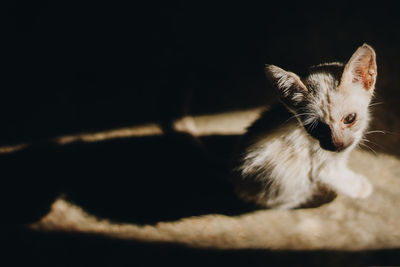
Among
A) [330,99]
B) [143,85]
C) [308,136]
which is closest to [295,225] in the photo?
[308,136]

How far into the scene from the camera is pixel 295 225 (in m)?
1.50

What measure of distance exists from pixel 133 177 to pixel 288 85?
3.03ft

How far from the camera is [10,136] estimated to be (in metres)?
1.81

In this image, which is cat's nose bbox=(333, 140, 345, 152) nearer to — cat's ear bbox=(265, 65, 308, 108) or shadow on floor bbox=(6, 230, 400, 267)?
cat's ear bbox=(265, 65, 308, 108)

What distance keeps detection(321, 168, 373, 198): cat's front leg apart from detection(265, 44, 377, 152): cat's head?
182 millimetres

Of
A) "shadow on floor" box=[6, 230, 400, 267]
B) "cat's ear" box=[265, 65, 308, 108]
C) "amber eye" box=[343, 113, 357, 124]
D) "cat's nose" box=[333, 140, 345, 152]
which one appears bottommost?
"shadow on floor" box=[6, 230, 400, 267]

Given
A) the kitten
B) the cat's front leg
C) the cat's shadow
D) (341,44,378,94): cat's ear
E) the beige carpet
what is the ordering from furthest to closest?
the cat's shadow → the beige carpet → the cat's front leg → the kitten → (341,44,378,94): cat's ear

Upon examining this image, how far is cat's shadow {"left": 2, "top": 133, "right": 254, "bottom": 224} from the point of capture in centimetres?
159

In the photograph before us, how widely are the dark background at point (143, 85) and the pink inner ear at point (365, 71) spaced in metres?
0.61

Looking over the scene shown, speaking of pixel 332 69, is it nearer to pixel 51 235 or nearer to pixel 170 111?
pixel 170 111

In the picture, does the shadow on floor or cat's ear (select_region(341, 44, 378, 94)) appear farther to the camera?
the shadow on floor

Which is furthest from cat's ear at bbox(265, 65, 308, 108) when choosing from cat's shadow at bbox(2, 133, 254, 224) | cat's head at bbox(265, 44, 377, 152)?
cat's shadow at bbox(2, 133, 254, 224)

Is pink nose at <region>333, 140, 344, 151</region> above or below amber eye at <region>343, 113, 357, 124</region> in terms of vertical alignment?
below

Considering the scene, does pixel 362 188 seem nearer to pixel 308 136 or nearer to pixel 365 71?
pixel 308 136
